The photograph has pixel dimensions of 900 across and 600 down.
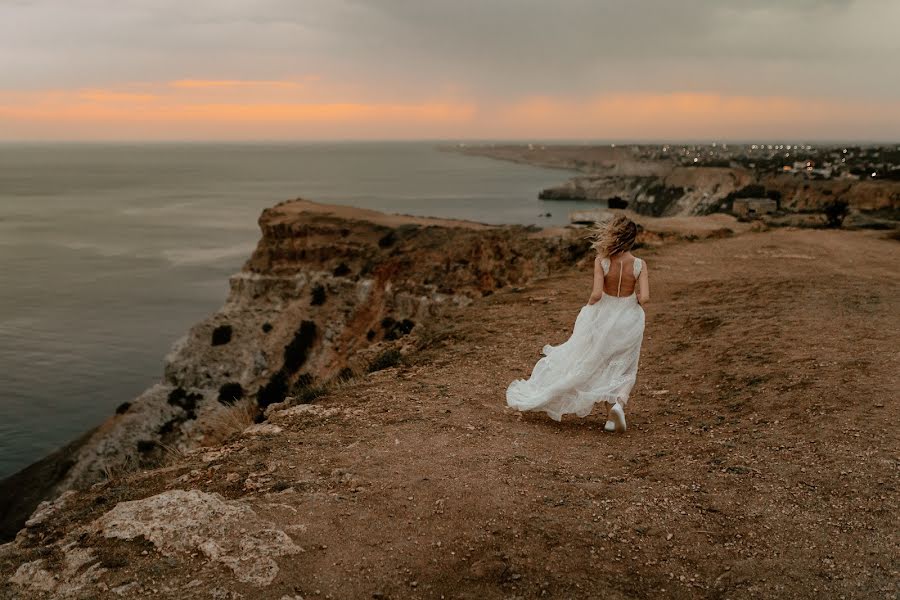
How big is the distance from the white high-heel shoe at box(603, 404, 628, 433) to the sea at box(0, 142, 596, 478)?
3023 centimetres

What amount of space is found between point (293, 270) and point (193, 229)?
60658 millimetres

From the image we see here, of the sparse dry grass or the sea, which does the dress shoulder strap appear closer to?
the sparse dry grass

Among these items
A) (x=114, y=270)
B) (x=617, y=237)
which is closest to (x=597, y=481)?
(x=617, y=237)

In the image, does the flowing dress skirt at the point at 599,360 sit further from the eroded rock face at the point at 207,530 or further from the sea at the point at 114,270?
the sea at the point at 114,270

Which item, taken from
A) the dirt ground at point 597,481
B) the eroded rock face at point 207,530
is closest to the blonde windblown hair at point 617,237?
the dirt ground at point 597,481

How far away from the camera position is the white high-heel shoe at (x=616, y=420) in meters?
6.65

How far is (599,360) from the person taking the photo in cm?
654

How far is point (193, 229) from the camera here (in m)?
92.1

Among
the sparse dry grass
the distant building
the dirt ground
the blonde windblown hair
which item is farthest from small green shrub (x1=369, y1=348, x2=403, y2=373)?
the distant building

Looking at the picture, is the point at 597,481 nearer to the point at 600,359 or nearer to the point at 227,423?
the point at 600,359

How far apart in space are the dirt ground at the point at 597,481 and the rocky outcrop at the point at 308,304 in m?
14.2

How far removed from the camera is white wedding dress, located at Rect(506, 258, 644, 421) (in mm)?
6520

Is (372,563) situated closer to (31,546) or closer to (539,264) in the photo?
(31,546)

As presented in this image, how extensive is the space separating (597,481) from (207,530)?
10.3 ft
